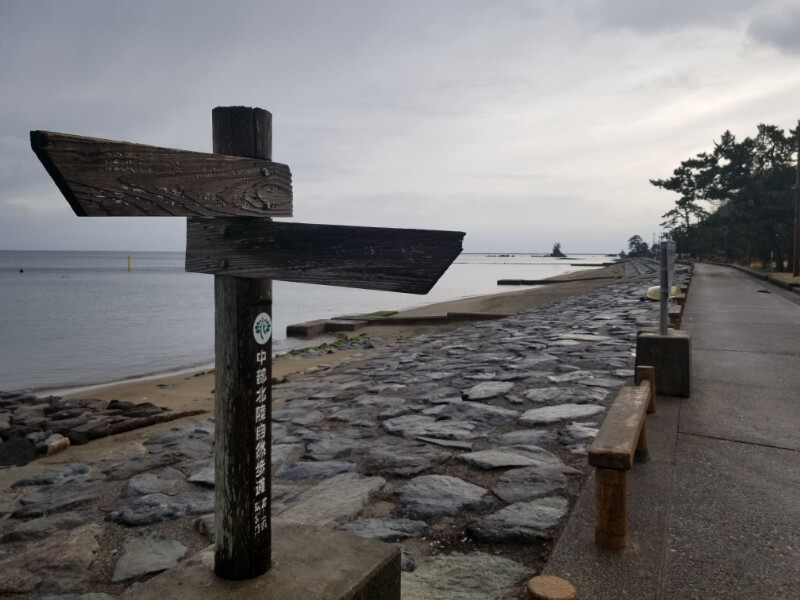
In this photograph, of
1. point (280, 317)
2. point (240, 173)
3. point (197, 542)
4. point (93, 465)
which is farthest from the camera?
point (280, 317)

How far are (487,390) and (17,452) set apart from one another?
4.98 m

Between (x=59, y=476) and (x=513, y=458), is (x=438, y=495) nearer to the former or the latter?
(x=513, y=458)

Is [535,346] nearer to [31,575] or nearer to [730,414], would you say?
[730,414]

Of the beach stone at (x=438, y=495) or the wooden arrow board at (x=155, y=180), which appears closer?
the wooden arrow board at (x=155, y=180)

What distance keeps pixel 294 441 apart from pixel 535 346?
5.07 meters

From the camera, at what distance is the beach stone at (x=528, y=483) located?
346 centimetres

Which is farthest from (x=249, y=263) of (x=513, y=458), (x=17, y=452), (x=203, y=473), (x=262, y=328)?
(x=17, y=452)

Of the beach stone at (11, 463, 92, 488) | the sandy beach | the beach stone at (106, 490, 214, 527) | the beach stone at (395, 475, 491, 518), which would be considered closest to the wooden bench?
the beach stone at (395, 475, 491, 518)

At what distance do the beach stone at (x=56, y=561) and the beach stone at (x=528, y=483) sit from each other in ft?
7.39

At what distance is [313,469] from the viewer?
13.8 feet

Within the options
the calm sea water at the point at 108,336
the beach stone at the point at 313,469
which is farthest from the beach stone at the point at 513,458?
the calm sea water at the point at 108,336

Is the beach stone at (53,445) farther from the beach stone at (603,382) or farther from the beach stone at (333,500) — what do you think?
the beach stone at (603,382)

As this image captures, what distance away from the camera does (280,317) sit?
2914 cm

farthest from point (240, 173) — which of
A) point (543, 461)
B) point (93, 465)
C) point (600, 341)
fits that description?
point (600, 341)
